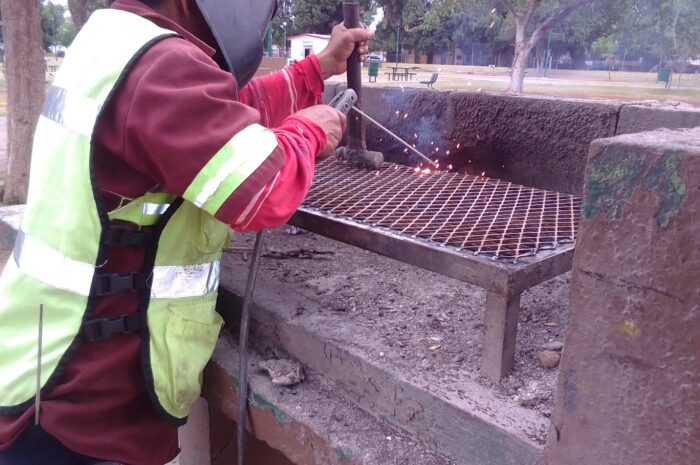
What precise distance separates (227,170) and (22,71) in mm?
6600

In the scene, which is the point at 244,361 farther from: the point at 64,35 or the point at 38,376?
the point at 64,35

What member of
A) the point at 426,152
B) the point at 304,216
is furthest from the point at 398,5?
the point at 304,216

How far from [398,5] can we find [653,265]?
842 inches

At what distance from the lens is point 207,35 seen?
164 cm

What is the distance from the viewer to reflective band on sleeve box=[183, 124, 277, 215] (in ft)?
4.50

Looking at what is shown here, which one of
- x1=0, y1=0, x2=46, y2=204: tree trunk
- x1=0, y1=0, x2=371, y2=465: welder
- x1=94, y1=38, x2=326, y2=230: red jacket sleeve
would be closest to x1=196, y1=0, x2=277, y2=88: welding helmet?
x1=0, y1=0, x2=371, y2=465: welder

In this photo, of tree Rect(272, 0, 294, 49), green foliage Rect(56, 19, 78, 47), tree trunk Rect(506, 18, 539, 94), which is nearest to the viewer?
tree trunk Rect(506, 18, 539, 94)

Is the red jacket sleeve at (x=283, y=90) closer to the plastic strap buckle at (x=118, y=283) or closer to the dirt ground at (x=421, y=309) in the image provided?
the dirt ground at (x=421, y=309)

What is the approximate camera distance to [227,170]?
4.53ft

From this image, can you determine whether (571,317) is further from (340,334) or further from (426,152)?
(426,152)

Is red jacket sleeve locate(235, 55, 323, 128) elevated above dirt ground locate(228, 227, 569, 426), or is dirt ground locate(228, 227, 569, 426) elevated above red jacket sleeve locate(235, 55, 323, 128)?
red jacket sleeve locate(235, 55, 323, 128)

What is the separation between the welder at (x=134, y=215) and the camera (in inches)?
54.1

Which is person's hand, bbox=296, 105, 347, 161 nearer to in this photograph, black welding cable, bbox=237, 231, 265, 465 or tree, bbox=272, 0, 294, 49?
black welding cable, bbox=237, 231, 265, 465

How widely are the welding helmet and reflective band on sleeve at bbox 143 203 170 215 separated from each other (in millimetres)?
428
